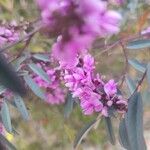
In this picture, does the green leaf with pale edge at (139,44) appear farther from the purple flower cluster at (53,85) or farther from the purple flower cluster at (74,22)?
the purple flower cluster at (74,22)

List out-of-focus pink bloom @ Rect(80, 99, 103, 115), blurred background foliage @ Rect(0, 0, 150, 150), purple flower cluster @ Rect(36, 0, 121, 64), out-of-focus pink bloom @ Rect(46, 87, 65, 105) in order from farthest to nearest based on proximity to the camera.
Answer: blurred background foliage @ Rect(0, 0, 150, 150)
out-of-focus pink bloom @ Rect(46, 87, 65, 105)
out-of-focus pink bloom @ Rect(80, 99, 103, 115)
purple flower cluster @ Rect(36, 0, 121, 64)

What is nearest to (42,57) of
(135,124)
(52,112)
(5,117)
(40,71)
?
(40,71)

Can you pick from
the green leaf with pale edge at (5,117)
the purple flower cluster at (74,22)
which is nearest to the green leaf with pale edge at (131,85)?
the green leaf with pale edge at (5,117)

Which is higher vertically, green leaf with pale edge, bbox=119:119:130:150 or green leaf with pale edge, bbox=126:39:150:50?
green leaf with pale edge, bbox=126:39:150:50

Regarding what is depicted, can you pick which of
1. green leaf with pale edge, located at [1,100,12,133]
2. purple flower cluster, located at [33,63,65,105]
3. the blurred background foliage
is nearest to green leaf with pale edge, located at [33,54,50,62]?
purple flower cluster, located at [33,63,65,105]

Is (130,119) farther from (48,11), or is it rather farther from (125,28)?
(125,28)

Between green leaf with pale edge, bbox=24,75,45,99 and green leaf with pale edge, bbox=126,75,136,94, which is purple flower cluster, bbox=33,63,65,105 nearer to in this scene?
green leaf with pale edge, bbox=24,75,45,99
